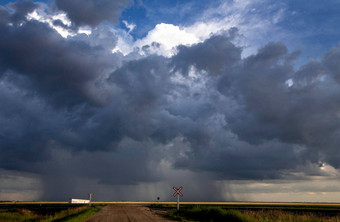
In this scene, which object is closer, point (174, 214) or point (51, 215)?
point (174, 214)

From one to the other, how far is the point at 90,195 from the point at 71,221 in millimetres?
41920

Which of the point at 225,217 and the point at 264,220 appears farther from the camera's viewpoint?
the point at 225,217

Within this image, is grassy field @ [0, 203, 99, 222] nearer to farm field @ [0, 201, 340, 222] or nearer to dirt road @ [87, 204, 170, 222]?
farm field @ [0, 201, 340, 222]

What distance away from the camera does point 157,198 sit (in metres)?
78.8

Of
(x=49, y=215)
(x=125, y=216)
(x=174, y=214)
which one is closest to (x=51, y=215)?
(x=49, y=215)

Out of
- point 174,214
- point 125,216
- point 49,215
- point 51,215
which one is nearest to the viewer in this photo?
point 125,216

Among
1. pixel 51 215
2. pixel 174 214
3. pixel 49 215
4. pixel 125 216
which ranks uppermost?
Answer: pixel 125 216

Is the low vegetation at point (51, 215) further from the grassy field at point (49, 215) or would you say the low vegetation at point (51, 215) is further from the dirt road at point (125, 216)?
the dirt road at point (125, 216)

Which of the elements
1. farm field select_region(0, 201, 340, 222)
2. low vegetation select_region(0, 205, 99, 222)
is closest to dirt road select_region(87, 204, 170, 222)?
farm field select_region(0, 201, 340, 222)

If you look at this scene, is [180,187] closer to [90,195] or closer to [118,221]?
[118,221]

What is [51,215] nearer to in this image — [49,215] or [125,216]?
[49,215]

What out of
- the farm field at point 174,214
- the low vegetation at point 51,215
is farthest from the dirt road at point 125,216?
the low vegetation at point 51,215

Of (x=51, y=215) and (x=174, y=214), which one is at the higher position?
(x=174, y=214)

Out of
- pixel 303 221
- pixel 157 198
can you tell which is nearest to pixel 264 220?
pixel 303 221
